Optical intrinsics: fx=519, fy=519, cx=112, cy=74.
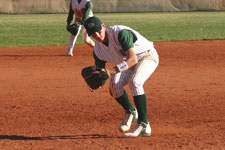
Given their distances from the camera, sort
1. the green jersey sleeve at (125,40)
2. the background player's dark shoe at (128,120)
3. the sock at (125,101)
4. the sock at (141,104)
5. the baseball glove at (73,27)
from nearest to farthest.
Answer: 1. the green jersey sleeve at (125,40)
2. the sock at (141,104)
3. the background player's dark shoe at (128,120)
4. the sock at (125,101)
5. the baseball glove at (73,27)

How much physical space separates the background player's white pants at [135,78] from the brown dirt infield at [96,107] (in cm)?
53

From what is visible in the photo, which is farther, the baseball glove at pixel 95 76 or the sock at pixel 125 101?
the sock at pixel 125 101

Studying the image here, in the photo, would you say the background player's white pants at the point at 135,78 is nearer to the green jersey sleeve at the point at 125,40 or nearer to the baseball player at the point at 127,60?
the baseball player at the point at 127,60

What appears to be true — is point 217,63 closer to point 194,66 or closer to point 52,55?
point 194,66

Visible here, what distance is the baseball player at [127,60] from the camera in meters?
5.56

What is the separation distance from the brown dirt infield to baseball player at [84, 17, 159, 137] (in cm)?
24

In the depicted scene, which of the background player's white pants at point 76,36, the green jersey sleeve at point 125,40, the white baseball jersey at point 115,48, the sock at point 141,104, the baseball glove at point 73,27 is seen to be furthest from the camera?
the baseball glove at point 73,27

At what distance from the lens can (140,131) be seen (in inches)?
231

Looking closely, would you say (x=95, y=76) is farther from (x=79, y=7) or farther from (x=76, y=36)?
(x=76, y=36)

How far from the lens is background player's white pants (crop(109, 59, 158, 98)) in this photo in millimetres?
5789

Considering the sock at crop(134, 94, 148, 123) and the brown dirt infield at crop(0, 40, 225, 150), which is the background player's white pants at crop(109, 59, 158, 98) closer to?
the sock at crop(134, 94, 148, 123)

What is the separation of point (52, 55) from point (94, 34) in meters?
7.79

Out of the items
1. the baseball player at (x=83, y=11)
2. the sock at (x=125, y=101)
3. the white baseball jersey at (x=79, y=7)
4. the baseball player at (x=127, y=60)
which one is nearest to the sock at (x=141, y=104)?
the baseball player at (x=127, y=60)

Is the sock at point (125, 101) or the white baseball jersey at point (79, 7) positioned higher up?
the sock at point (125, 101)
